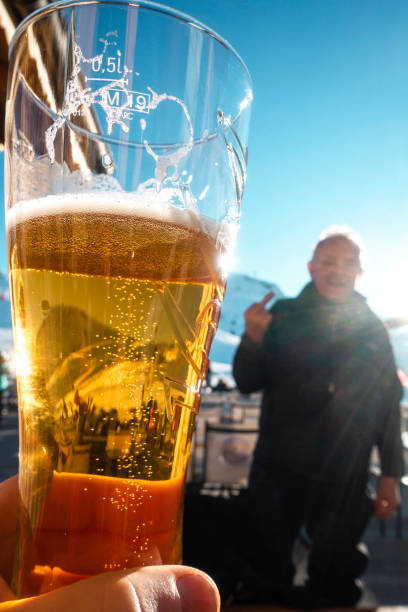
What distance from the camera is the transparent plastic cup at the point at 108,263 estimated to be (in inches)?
17.4

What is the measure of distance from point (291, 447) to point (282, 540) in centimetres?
54

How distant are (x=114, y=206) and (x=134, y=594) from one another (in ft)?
1.31

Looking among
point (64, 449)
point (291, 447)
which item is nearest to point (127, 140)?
point (64, 449)

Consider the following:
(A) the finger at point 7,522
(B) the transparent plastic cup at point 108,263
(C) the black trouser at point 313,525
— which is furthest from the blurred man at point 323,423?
(B) the transparent plastic cup at point 108,263

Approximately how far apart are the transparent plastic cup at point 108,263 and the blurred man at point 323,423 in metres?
1.88

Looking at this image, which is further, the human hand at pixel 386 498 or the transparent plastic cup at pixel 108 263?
the human hand at pixel 386 498

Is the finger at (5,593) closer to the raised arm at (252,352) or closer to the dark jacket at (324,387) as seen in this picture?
the raised arm at (252,352)

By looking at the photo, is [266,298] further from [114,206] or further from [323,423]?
[114,206]

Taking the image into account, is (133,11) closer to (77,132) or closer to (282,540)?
(77,132)

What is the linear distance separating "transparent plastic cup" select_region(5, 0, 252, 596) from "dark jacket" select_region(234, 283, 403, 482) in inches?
86.5

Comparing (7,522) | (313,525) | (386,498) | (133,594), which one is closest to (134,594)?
(133,594)

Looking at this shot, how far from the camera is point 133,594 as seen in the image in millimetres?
402

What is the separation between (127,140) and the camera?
18.8 inches

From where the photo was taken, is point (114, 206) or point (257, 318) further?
point (257, 318)
